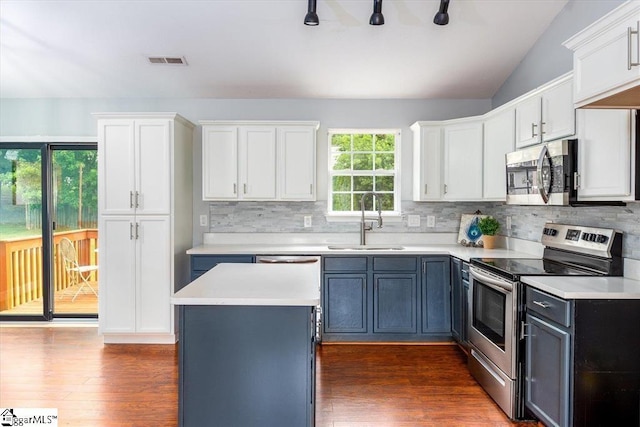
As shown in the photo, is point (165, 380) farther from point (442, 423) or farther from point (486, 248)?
point (486, 248)

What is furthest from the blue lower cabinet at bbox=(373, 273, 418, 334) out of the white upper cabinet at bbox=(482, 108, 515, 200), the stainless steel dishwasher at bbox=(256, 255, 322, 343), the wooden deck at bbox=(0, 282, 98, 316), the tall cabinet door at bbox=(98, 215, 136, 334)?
the wooden deck at bbox=(0, 282, 98, 316)

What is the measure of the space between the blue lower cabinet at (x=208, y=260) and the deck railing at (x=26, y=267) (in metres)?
1.43

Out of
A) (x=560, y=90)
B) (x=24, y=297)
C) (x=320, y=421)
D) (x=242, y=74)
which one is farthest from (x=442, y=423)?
(x=24, y=297)

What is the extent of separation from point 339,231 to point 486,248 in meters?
1.45

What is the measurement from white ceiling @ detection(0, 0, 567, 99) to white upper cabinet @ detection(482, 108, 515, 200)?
0.64 m

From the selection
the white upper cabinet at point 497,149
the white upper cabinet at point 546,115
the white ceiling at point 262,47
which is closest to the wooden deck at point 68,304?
the white ceiling at point 262,47

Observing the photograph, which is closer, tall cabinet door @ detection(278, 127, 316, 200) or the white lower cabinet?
the white lower cabinet

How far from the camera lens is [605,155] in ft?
7.31

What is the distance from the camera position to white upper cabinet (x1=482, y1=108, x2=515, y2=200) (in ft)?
11.0

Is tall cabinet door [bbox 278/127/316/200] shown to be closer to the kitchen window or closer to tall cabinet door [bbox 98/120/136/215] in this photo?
the kitchen window

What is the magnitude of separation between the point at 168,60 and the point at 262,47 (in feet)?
2.89

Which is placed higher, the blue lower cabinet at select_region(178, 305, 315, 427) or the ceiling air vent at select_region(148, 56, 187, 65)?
the ceiling air vent at select_region(148, 56, 187, 65)

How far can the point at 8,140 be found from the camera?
430cm

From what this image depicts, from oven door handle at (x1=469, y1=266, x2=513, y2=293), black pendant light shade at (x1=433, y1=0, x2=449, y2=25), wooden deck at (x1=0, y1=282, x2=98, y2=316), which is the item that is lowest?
wooden deck at (x1=0, y1=282, x2=98, y2=316)
